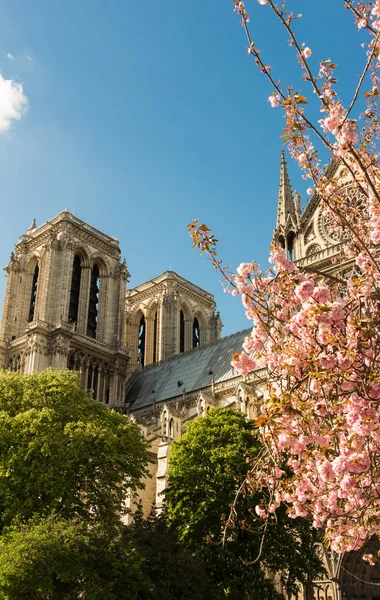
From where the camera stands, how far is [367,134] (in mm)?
10250

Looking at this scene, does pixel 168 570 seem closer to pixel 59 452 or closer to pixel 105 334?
pixel 59 452

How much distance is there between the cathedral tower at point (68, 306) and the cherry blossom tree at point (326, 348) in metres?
34.5

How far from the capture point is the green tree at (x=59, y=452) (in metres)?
19.1

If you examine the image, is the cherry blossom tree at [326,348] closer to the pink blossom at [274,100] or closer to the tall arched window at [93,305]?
the pink blossom at [274,100]

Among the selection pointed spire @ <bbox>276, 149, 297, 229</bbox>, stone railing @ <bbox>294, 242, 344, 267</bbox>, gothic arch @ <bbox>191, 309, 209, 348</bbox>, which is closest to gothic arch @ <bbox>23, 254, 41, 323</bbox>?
gothic arch @ <bbox>191, 309, 209, 348</bbox>

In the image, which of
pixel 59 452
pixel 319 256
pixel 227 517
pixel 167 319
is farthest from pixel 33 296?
pixel 227 517

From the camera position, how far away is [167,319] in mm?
55656

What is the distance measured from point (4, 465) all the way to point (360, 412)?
45.5ft

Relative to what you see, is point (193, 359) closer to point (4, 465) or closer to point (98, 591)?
point (4, 465)

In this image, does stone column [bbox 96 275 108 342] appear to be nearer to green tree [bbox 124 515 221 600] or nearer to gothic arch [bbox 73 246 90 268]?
gothic arch [bbox 73 246 90 268]

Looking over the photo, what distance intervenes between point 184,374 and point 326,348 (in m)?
39.0

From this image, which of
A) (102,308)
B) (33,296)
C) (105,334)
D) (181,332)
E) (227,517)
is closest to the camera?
(227,517)

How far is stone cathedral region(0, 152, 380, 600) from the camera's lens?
40625 mm

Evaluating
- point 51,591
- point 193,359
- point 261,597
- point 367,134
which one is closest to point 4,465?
point 51,591
